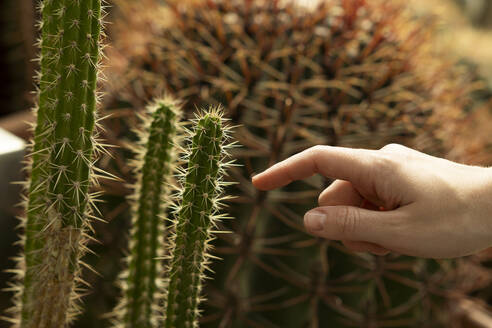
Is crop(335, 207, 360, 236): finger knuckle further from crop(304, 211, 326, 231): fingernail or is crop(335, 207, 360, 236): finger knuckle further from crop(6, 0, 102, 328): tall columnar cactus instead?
crop(6, 0, 102, 328): tall columnar cactus

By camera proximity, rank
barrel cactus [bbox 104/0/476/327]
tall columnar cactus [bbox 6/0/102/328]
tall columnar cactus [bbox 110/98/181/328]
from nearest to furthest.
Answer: tall columnar cactus [bbox 6/0/102/328] < tall columnar cactus [bbox 110/98/181/328] < barrel cactus [bbox 104/0/476/327]

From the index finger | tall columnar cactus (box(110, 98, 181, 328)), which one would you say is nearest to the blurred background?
tall columnar cactus (box(110, 98, 181, 328))

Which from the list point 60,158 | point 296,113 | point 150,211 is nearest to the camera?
point 60,158

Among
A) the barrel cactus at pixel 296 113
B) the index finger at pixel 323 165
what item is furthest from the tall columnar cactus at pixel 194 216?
the barrel cactus at pixel 296 113

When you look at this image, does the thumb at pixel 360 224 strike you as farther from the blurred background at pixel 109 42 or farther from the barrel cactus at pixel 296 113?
the blurred background at pixel 109 42

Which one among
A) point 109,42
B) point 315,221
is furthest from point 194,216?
point 109,42

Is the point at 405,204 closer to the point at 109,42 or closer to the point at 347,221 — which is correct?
the point at 347,221
